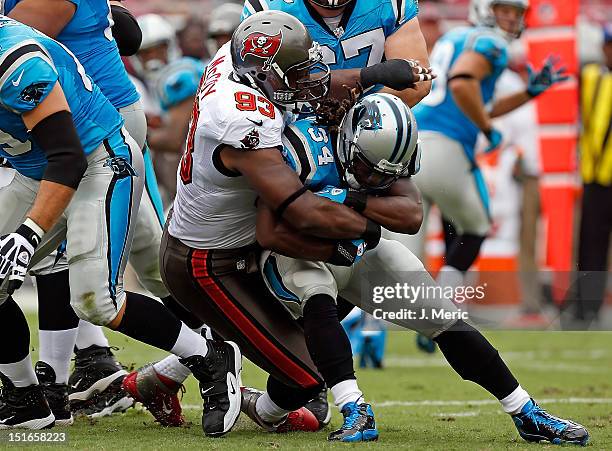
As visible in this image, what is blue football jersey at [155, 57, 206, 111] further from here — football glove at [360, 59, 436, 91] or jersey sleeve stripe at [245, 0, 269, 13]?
football glove at [360, 59, 436, 91]

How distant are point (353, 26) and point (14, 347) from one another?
6.10ft

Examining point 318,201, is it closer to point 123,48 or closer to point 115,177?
point 115,177

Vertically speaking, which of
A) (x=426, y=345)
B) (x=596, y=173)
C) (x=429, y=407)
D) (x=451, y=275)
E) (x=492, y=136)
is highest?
(x=492, y=136)

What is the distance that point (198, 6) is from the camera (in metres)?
12.3

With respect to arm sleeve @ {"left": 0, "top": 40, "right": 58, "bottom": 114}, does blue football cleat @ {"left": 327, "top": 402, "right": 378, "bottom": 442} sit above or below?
below

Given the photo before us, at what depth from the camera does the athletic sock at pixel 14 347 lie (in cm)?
455

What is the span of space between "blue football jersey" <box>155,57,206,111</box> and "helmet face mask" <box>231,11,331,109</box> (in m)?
3.50

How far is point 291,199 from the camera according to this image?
13.3 ft

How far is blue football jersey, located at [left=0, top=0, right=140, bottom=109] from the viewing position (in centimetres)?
487

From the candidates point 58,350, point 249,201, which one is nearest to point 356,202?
point 249,201

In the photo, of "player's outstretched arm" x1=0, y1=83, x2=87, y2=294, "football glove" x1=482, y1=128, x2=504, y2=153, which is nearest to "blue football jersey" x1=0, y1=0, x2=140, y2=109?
"player's outstretched arm" x1=0, y1=83, x2=87, y2=294

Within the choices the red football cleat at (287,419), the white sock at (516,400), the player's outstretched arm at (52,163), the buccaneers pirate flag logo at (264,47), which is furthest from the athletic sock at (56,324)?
the white sock at (516,400)

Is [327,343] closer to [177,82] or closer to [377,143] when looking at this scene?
A: [377,143]

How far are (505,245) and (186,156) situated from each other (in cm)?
754
